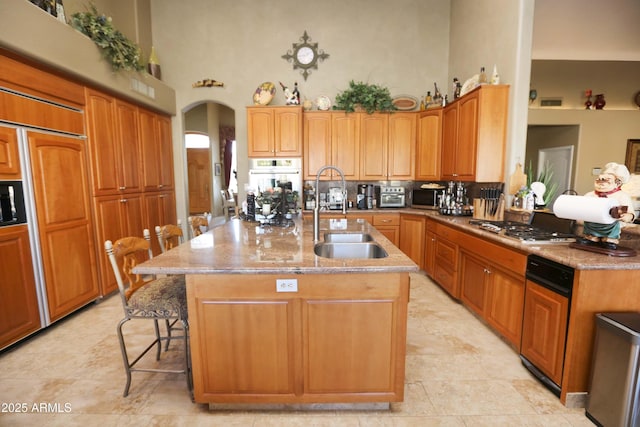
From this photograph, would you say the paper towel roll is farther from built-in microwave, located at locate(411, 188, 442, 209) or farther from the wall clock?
the wall clock

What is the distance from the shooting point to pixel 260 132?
435cm

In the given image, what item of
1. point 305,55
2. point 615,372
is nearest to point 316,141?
point 305,55

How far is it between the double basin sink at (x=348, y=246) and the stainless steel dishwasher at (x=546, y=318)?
106 cm

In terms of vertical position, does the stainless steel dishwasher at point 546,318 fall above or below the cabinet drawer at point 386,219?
below

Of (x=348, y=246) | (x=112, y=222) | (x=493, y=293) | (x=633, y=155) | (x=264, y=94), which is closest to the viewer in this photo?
(x=348, y=246)

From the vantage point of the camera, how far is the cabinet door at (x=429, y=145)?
4.24 m

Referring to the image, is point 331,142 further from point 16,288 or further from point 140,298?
point 16,288

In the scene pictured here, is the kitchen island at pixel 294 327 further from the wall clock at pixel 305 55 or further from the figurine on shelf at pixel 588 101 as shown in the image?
the figurine on shelf at pixel 588 101

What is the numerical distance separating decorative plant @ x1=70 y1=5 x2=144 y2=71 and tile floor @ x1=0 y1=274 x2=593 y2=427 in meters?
2.84

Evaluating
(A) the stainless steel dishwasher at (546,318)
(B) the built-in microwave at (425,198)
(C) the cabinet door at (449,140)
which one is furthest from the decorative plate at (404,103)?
(A) the stainless steel dishwasher at (546,318)

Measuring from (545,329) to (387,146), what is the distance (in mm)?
3218

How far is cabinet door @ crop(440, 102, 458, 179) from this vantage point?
3750 mm

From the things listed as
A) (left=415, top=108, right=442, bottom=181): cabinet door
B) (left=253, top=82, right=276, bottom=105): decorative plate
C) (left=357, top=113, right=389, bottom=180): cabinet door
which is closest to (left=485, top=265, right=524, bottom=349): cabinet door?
(left=415, top=108, right=442, bottom=181): cabinet door

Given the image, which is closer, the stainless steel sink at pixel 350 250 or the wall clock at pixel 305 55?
the stainless steel sink at pixel 350 250
